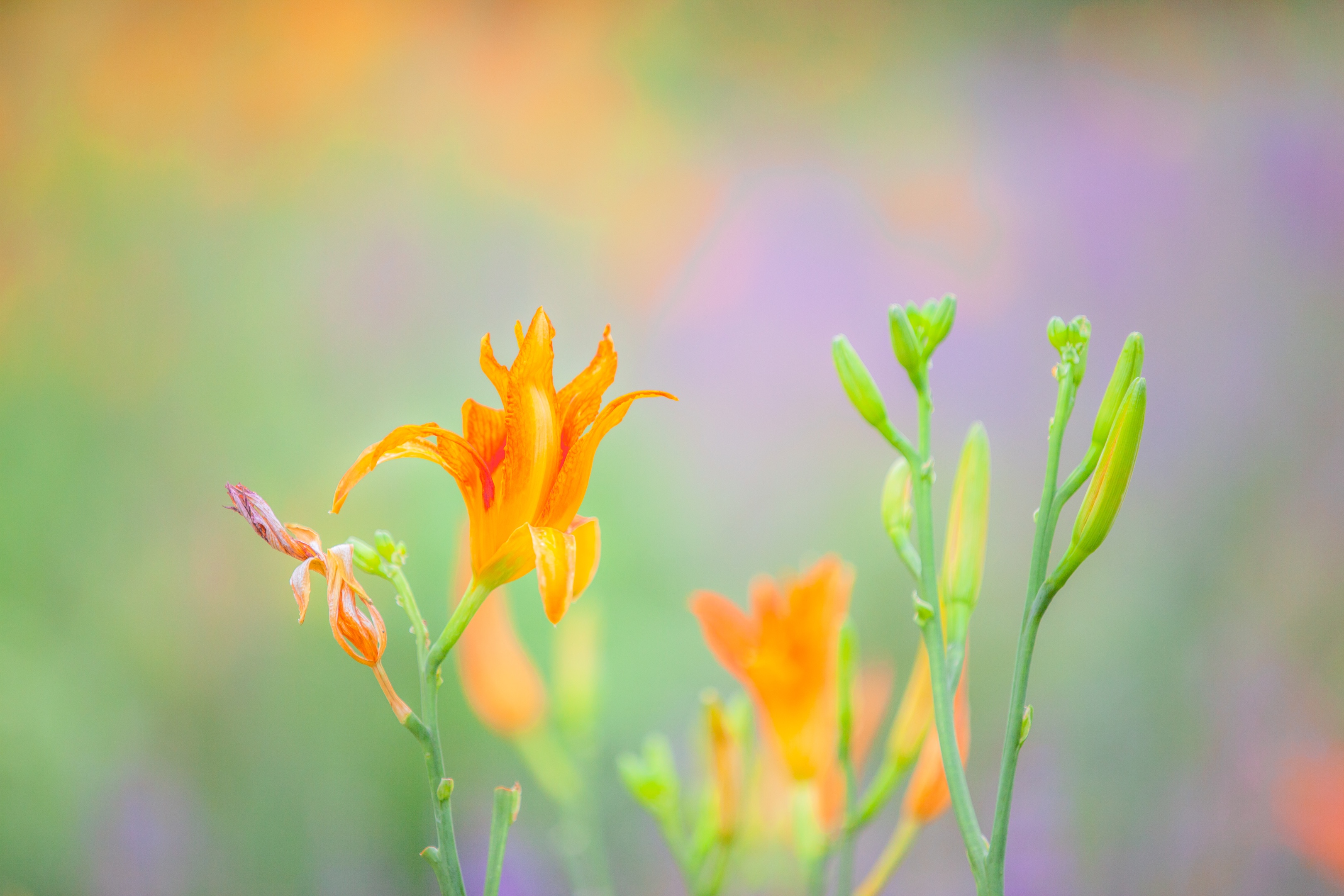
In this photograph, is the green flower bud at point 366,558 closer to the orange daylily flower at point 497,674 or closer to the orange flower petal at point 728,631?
the orange flower petal at point 728,631

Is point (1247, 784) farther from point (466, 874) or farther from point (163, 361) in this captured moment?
point (163, 361)

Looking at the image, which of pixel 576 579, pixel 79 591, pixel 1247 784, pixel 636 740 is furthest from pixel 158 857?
pixel 1247 784

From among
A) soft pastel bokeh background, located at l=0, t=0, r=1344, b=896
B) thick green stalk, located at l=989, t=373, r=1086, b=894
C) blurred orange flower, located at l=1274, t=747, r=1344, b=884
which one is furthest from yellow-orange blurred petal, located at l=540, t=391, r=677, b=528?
blurred orange flower, located at l=1274, t=747, r=1344, b=884

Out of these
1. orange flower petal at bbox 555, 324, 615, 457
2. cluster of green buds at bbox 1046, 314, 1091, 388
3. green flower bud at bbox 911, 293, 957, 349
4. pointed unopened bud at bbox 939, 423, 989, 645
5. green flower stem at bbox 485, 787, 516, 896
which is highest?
green flower bud at bbox 911, 293, 957, 349

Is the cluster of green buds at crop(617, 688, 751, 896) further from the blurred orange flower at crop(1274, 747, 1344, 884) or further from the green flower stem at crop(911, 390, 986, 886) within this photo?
the blurred orange flower at crop(1274, 747, 1344, 884)

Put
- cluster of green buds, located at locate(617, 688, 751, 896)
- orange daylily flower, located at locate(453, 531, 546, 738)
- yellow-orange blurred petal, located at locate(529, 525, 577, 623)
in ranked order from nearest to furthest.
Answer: yellow-orange blurred petal, located at locate(529, 525, 577, 623)
cluster of green buds, located at locate(617, 688, 751, 896)
orange daylily flower, located at locate(453, 531, 546, 738)

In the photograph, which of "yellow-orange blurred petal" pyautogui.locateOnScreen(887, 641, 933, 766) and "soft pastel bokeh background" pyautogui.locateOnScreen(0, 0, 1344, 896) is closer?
"yellow-orange blurred petal" pyautogui.locateOnScreen(887, 641, 933, 766)

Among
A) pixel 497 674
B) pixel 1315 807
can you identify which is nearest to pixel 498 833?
pixel 497 674
